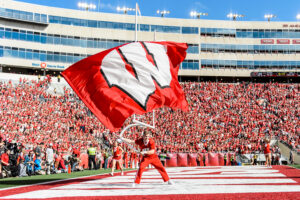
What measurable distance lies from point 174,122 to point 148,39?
2102 centimetres

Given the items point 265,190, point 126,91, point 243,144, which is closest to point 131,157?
point 243,144

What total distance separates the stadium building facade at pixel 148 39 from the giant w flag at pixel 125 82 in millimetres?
38737

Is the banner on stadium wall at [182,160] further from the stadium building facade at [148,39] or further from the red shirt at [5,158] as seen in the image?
the stadium building facade at [148,39]

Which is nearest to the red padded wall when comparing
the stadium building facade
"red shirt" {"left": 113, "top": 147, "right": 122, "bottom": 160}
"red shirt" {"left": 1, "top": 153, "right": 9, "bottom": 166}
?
"red shirt" {"left": 113, "top": 147, "right": 122, "bottom": 160}

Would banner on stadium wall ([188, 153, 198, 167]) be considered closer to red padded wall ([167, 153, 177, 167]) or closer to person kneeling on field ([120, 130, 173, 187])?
red padded wall ([167, 153, 177, 167])

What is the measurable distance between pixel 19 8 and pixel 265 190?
4644 centimetres

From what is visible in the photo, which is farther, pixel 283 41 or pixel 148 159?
pixel 283 41

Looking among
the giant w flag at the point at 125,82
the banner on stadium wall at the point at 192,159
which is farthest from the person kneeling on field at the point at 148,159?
the banner on stadium wall at the point at 192,159

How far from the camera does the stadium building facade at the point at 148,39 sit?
47.8m

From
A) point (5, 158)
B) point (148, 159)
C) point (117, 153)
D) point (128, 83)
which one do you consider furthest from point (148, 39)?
point (148, 159)

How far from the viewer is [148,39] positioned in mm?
53781

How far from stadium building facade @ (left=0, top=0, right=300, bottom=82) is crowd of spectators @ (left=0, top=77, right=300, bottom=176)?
9.75m

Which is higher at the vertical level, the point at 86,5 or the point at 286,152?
the point at 86,5

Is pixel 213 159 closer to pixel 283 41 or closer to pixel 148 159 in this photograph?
pixel 148 159
